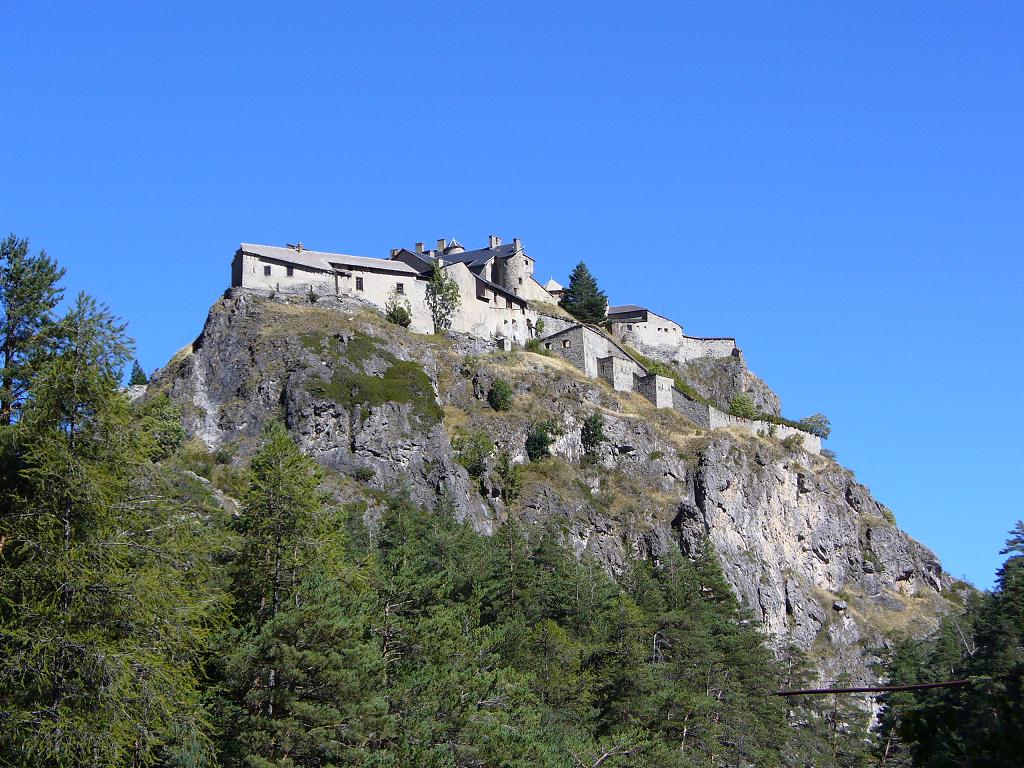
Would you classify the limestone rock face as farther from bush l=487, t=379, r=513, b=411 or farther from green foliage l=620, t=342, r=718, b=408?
bush l=487, t=379, r=513, b=411

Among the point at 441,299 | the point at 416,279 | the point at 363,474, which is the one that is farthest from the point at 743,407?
the point at 363,474


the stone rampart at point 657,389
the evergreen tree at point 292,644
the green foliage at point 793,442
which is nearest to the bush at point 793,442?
the green foliage at point 793,442

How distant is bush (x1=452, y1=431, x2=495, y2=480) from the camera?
8969 centimetres

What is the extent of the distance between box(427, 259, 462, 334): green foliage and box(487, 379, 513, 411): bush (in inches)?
354

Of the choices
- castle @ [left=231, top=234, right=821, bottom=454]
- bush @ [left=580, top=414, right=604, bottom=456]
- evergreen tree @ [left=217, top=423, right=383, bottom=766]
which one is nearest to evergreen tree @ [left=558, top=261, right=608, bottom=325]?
castle @ [left=231, top=234, right=821, bottom=454]

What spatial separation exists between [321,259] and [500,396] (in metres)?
19.5

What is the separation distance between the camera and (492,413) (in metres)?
95.9

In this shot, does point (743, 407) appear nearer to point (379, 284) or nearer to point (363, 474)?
point (379, 284)

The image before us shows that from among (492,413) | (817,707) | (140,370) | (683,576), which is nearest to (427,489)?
(492,413)

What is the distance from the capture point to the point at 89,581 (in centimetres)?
2697

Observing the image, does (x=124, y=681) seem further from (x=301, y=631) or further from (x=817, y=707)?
(x=817, y=707)

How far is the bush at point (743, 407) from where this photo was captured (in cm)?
11593

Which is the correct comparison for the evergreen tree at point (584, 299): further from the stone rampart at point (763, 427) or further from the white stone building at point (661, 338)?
the stone rampart at point (763, 427)

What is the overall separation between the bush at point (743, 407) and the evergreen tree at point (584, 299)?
16.2 metres
